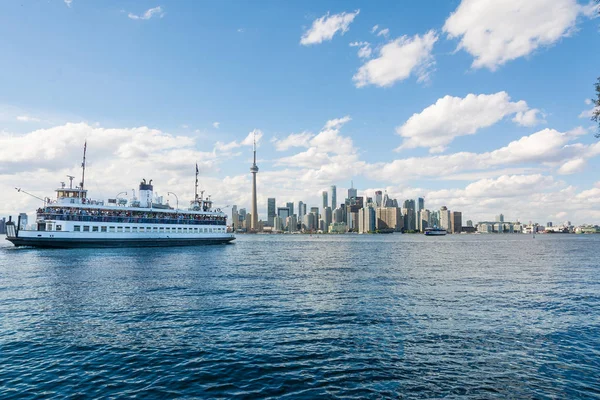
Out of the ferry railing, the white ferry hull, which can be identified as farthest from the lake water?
the ferry railing

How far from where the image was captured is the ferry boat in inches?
3716

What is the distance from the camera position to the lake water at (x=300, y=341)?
1523 centimetres

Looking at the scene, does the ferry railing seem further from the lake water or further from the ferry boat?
the lake water

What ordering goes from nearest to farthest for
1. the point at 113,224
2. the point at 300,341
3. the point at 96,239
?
the point at 300,341 → the point at 96,239 → the point at 113,224

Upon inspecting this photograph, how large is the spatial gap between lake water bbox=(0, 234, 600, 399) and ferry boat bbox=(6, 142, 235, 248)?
213 ft

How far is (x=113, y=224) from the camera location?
105 m

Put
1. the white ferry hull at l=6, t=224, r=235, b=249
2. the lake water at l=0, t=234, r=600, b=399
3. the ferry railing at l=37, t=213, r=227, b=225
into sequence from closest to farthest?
the lake water at l=0, t=234, r=600, b=399, the white ferry hull at l=6, t=224, r=235, b=249, the ferry railing at l=37, t=213, r=227, b=225

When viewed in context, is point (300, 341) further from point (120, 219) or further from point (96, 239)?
point (120, 219)

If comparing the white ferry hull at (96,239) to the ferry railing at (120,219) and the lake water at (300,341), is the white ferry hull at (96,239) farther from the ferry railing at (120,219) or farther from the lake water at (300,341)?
the lake water at (300,341)

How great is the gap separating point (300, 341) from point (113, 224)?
328 ft

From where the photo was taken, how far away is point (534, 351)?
62.4 ft

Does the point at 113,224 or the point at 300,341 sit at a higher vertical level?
the point at 113,224

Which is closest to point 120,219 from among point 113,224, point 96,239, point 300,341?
point 113,224

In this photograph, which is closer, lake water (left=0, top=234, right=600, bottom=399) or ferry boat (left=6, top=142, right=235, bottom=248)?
lake water (left=0, top=234, right=600, bottom=399)
